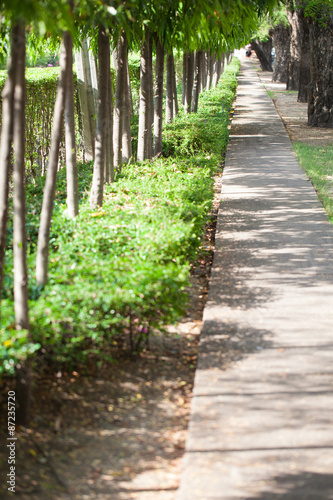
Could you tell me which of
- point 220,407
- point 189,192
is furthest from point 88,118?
point 220,407

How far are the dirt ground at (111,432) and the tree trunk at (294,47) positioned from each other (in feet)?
77.7

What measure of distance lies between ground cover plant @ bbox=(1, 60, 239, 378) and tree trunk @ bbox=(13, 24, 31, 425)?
102 millimetres

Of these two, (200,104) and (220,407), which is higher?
(200,104)

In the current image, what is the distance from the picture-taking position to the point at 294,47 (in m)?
27.8

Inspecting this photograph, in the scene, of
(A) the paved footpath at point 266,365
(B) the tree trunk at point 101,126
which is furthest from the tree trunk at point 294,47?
(A) the paved footpath at point 266,365

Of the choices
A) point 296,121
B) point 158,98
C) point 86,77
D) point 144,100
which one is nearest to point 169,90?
point 158,98

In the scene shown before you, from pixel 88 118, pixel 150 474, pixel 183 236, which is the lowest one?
pixel 150 474

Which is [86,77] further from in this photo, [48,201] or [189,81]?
[48,201]

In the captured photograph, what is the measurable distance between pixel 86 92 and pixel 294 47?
790 inches

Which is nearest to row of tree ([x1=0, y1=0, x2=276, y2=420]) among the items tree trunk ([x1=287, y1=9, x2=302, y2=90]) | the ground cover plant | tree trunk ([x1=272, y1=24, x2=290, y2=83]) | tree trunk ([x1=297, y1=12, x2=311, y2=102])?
the ground cover plant

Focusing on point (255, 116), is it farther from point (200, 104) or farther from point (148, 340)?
point (148, 340)

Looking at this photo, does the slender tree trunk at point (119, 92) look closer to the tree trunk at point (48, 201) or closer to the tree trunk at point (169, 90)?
Result: the tree trunk at point (48, 201)

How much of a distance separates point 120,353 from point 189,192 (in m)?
3.11

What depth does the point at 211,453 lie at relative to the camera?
3256 mm
